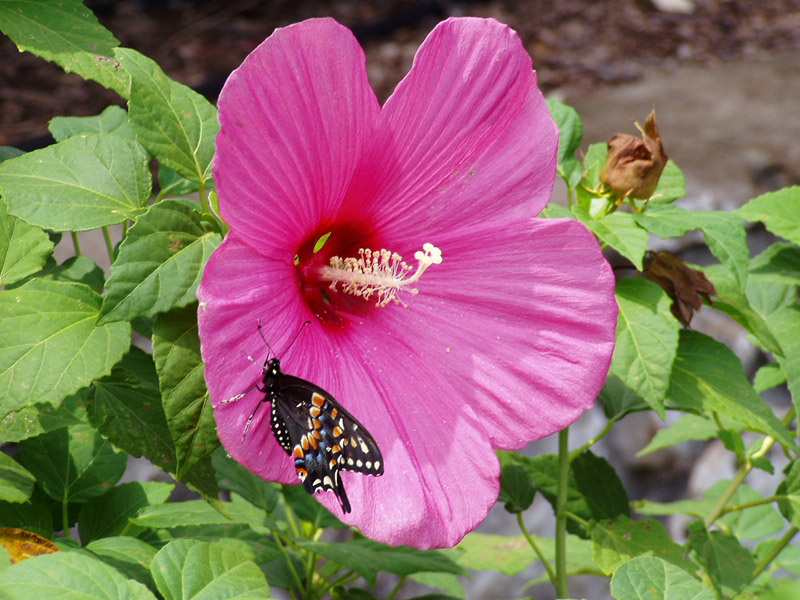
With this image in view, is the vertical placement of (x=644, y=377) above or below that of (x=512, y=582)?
above

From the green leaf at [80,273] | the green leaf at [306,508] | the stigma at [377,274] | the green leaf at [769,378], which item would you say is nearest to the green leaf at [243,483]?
the green leaf at [306,508]

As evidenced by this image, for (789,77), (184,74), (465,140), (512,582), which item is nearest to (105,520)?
(465,140)

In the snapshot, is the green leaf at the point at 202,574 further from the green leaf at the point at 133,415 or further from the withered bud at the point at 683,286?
the withered bud at the point at 683,286

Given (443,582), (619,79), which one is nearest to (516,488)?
(443,582)

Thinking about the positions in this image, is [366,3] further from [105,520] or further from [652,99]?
[105,520]

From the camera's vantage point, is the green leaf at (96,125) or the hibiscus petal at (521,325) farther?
the green leaf at (96,125)

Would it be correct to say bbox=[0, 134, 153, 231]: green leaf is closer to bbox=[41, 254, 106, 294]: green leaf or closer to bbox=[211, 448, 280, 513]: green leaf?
bbox=[41, 254, 106, 294]: green leaf

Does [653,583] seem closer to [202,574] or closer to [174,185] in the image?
[202,574]
